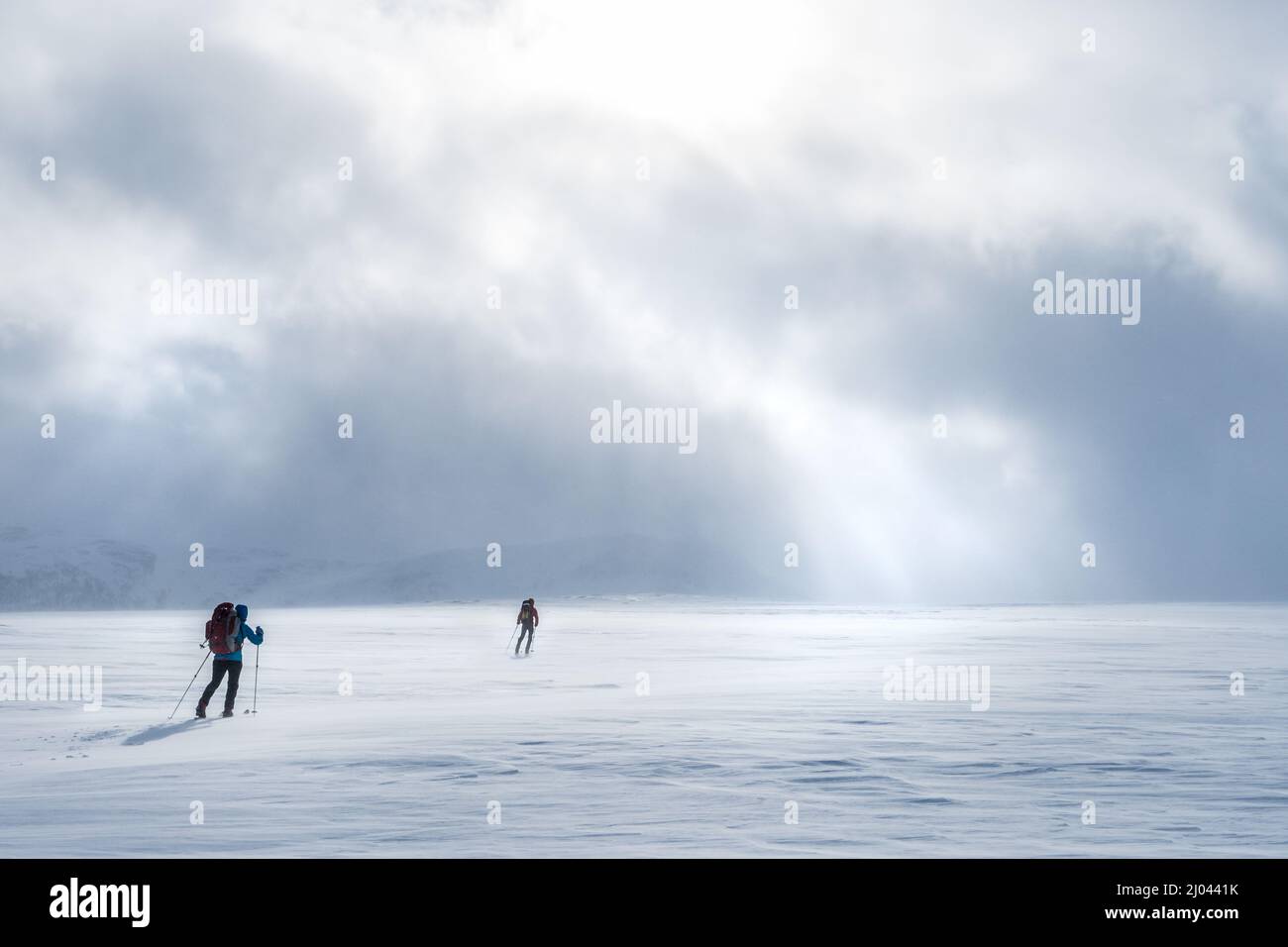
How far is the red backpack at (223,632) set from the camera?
15.6m

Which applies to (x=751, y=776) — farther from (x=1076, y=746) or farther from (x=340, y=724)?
(x=340, y=724)

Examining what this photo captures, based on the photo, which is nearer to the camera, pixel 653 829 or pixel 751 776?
pixel 653 829

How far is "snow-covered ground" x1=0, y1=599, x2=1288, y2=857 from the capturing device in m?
8.59

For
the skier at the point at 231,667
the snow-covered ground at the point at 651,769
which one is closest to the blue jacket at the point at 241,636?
the skier at the point at 231,667

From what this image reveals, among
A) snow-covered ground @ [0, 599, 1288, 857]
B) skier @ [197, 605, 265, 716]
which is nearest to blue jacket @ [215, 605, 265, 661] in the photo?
skier @ [197, 605, 265, 716]

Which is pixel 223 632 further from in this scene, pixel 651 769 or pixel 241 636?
pixel 651 769

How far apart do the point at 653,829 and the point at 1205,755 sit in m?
7.82

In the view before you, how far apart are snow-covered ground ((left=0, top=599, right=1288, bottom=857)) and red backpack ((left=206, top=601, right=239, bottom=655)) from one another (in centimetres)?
112

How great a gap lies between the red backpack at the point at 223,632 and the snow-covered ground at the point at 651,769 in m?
1.12

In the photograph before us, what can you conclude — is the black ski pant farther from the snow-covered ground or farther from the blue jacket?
the snow-covered ground

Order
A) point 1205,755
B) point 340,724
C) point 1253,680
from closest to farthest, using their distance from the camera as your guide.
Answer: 1. point 1205,755
2. point 340,724
3. point 1253,680
